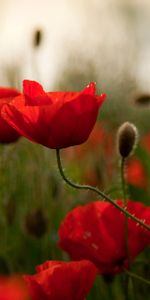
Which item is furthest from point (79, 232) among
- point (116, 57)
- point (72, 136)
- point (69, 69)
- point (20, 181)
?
point (69, 69)

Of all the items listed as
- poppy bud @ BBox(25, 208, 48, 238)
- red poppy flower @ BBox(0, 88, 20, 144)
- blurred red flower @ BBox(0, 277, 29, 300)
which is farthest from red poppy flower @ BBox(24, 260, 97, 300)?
poppy bud @ BBox(25, 208, 48, 238)

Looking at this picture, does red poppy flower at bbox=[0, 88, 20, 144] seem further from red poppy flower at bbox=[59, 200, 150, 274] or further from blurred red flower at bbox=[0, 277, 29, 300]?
blurred red flower at bbox=[0, 277, 29, 300]

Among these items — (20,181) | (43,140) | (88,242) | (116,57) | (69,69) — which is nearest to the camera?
(43,140)

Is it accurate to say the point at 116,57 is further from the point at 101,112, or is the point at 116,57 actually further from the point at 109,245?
the point at 109,245

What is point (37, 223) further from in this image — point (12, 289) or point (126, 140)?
point (126, 140)

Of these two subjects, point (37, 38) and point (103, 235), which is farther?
point (37, 38)

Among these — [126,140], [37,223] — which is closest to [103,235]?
[126,140]
